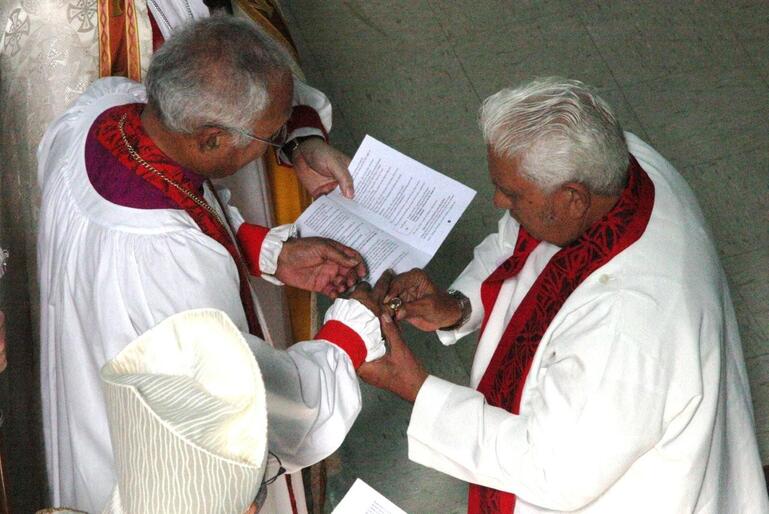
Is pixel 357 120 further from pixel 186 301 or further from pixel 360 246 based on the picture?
pixel 186 301

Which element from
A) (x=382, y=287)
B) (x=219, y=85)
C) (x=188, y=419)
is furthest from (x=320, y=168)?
(x=188, y=419)

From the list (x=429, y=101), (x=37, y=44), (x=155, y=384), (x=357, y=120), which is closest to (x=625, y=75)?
(x=429, y=101)

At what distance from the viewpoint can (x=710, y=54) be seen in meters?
5.29

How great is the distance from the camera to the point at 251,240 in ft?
10.5

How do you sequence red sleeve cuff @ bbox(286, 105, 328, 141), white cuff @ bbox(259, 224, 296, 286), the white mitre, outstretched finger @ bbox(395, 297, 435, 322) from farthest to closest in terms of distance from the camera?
red sleeve cuff @ bbox(286, 105, 328, 141) → white cuff @ bbox(259, 224, 296, 286) → outstretched finger @ bbox(395, 297, 435, 322) → the white mitre

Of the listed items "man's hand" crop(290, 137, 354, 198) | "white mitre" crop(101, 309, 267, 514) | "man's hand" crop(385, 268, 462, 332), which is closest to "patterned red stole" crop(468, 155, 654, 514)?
"man's hand" crop(385, 268, 462, 332)

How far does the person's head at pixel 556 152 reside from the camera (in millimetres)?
2385

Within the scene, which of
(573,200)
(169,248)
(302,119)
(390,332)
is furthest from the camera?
(302,119)

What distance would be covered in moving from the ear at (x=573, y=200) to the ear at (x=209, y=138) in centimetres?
90

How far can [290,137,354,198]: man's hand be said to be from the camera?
11.0 feet

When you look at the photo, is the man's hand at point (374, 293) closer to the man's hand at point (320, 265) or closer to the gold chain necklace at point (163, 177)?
the man's hand at point (320, 265)

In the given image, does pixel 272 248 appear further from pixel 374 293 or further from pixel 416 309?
pixel 416 309

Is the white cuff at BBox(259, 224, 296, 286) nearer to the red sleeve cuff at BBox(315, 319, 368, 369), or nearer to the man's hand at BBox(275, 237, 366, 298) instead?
the man's hand at BBox(275, 237, 366, 298)

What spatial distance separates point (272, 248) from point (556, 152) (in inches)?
44.6
